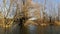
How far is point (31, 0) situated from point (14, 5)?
0.76 metres

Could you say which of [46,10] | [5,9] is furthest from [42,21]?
[5,9]

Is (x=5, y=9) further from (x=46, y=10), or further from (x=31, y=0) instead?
(x=46, y=10)

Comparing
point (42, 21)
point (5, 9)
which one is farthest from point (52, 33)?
point (5, 9)

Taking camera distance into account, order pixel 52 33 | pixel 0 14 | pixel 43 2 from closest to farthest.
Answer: pixel 52 33
pixel 0 14
pixel 43 2

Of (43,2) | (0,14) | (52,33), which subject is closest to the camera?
(52,33)

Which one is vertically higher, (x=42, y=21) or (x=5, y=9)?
(x=5, y=9)

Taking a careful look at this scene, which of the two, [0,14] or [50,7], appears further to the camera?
[50,7]

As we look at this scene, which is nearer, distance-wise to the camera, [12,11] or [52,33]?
[52,33]

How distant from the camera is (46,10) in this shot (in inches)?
268

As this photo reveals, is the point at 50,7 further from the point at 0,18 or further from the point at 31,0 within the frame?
the point at 0,18

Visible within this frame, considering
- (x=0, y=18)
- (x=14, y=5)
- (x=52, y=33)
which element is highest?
(x=14, y=5)

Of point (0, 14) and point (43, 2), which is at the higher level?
point (43, 2)

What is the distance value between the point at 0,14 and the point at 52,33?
2362 millimetres

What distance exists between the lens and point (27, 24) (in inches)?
265
